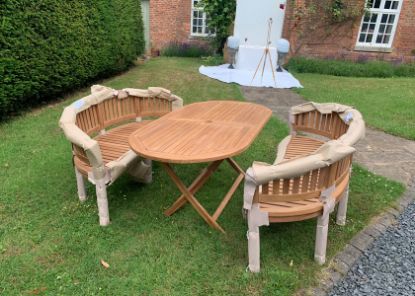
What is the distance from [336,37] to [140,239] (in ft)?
36.6

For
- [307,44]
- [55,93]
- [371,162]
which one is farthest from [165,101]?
[307,44]

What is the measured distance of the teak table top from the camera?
2629 millimetres

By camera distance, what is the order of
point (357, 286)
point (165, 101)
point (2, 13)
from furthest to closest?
point (2, 13), point (165, 101), point (357, 286)

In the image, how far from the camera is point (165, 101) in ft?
14.1

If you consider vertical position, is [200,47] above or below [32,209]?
above

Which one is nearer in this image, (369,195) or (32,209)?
(32,209)

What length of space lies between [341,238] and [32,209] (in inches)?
116

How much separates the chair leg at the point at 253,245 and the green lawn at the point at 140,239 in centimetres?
8

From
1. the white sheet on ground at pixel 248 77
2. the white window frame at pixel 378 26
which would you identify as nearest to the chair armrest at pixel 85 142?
the white sheet on ground at pixel 248 77

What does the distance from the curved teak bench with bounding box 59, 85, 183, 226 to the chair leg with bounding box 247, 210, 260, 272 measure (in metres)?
1.32

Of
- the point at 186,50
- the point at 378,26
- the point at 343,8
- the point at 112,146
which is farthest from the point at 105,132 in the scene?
the point at 378,26

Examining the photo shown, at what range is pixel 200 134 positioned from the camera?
10.1ft

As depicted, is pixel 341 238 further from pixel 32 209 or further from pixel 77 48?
pixel 77 48

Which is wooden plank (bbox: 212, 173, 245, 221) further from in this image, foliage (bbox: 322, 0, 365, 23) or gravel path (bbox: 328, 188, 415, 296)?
→ foliage (bbox: 322, 0, 365, 23)
